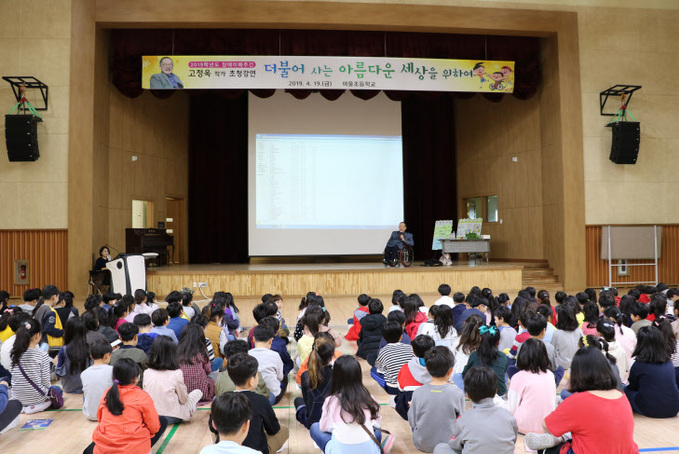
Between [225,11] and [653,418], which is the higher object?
[225,11]

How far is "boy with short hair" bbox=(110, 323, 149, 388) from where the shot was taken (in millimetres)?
3596

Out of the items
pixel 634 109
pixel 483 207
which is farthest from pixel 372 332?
pixel 483 207

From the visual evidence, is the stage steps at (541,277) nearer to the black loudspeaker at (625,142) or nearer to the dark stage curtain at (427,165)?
the black loudspeaker at (625,142)

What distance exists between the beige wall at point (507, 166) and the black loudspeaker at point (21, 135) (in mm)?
9385

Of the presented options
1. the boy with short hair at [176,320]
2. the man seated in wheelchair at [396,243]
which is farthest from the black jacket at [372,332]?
the man seated in wheelchair at [396,243]

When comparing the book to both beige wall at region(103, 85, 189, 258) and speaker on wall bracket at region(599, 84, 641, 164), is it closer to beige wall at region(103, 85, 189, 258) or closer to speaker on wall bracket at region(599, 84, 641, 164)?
beige wall at region(103, 85, 189, 258)

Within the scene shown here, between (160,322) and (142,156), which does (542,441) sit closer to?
(160,322)

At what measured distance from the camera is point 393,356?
3641mm

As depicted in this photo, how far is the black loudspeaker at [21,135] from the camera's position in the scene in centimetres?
904

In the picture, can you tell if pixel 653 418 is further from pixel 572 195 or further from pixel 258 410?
pixel 572 195

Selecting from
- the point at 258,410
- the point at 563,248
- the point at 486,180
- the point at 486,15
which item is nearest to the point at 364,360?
the point at 258,410

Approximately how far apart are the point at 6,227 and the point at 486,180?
10.0 m

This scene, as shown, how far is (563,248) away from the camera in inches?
415

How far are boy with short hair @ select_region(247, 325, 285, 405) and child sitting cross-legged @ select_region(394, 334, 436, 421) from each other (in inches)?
31.4
